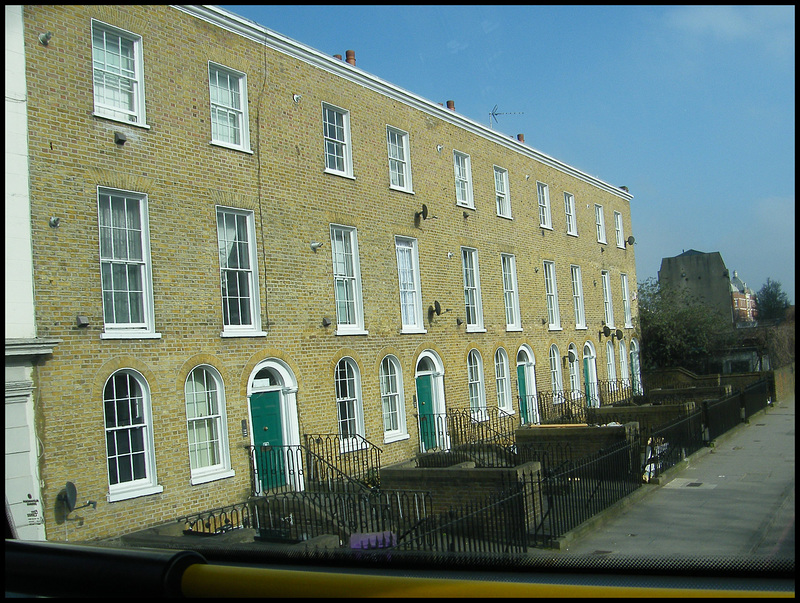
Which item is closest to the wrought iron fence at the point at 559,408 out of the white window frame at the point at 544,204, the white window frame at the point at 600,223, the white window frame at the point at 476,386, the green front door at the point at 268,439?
the white window frame at the point at 476,386

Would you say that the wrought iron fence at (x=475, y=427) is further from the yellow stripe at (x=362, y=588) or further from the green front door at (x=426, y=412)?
the yellow stripe at (x=362, y=588)

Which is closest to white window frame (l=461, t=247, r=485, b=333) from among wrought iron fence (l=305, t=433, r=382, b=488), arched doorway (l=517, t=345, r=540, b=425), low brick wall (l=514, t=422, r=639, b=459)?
arched doorway (l=517, t=345, r=540, b=425)

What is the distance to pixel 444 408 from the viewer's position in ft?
63.5

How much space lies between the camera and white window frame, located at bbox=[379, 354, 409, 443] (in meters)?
17.4

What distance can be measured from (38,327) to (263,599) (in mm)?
10214

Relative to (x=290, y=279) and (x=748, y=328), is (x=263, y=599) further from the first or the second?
(x=290, y=279)

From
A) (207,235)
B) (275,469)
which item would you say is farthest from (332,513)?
(207,235)

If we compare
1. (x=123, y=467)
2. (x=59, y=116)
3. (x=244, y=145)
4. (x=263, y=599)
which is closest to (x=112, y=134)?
(x=59, y=116)

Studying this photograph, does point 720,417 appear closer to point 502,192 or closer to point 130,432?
point 130,432

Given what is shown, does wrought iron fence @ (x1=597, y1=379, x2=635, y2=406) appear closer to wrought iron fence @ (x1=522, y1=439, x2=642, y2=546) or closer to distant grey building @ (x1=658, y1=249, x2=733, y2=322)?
wrought iron fence @ (x1=522, y1=439, x2=642, y2=546)

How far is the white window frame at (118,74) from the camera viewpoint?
12.0 metres

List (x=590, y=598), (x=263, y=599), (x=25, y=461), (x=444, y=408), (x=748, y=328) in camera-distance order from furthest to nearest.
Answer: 1. (x=444, y=408)
2. (x=25, y=461)
3. (x=748, y=328)
4. (x=263, y=599)
5. (x=590, y=598)

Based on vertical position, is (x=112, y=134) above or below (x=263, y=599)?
above

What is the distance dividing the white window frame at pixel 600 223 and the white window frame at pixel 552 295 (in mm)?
3639
